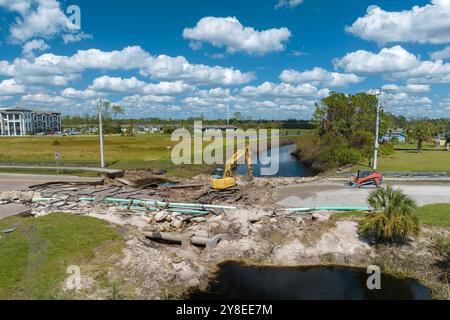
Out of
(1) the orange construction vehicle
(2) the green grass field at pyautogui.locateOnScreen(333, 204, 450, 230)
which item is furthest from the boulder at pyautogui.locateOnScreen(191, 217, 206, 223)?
(1) the orange construction vehicle

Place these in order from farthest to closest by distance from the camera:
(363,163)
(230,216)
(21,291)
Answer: (363,163)
(230,216)
(21,291)

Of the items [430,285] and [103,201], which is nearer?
[430,285]

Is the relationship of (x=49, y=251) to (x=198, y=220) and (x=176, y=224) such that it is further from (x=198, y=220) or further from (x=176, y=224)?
(x=198, y=220)

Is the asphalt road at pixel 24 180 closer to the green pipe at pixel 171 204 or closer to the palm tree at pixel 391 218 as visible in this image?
the green pipe at pixel 171 204

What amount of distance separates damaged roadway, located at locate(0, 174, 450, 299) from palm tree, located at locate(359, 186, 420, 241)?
39.7 inches

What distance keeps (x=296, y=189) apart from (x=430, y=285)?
15823 millimetres

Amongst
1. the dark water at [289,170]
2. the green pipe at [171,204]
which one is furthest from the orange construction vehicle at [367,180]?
the dark water at [289,170]

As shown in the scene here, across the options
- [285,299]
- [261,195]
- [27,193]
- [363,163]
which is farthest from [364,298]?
[363,163]

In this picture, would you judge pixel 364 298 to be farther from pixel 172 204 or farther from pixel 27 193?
pixel 27 193

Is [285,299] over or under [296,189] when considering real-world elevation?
under

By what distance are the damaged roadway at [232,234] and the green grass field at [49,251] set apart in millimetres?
1165

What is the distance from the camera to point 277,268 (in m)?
20.1

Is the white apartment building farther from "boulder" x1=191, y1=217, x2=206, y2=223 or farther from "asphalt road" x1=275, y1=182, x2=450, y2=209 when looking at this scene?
"boulder" x1=191, y1=217, x2=206, y2=223

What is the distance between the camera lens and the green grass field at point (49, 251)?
595 inches
